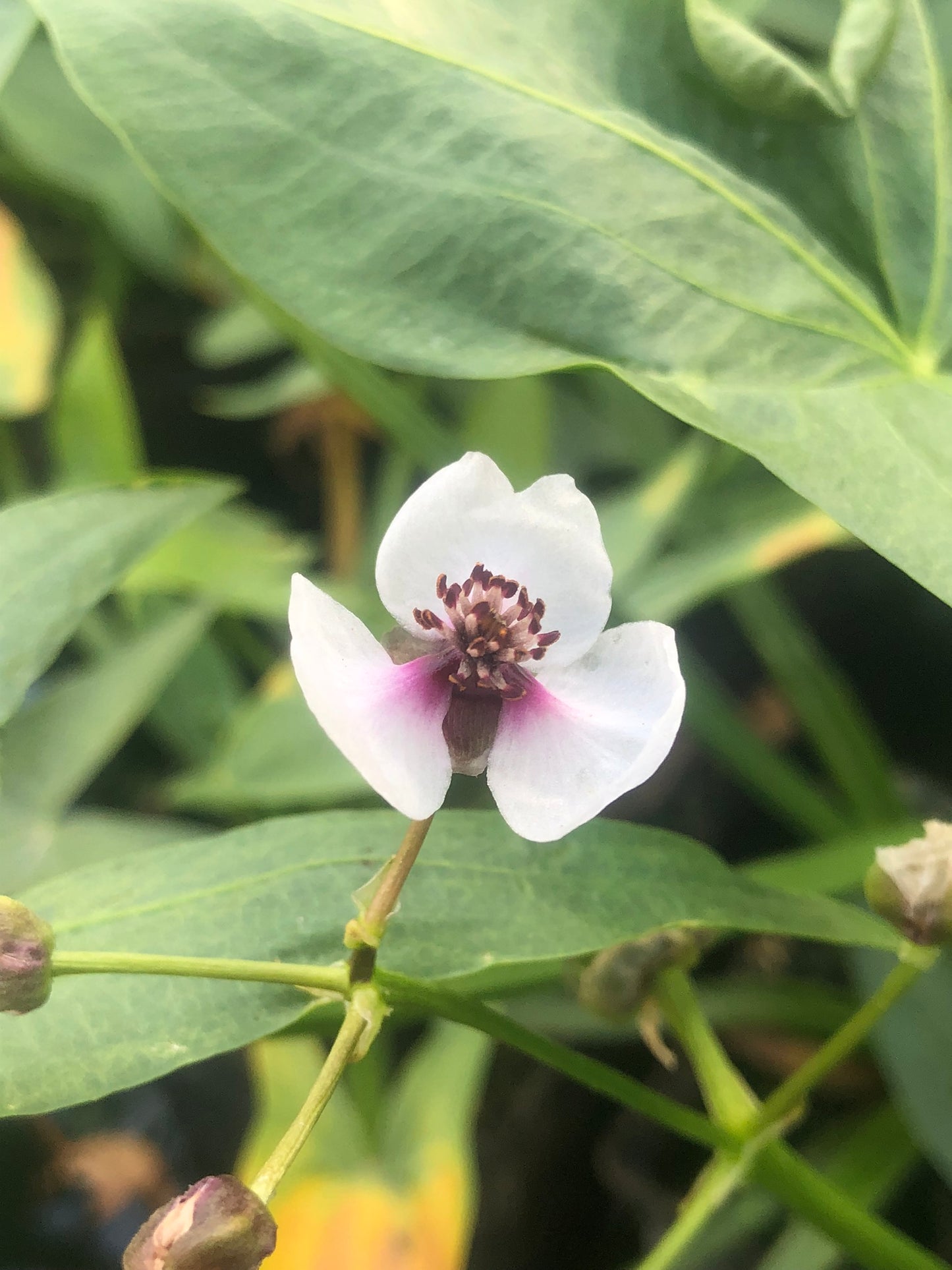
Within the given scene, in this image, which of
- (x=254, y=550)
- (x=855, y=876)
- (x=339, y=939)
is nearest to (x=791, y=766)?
(x=855, y=876)

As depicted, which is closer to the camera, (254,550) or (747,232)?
(747,232)

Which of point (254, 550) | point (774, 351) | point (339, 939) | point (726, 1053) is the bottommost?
point (726, 1053)

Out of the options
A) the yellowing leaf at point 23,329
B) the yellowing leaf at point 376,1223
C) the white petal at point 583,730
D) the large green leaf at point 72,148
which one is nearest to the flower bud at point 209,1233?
the white petal at point 583,730

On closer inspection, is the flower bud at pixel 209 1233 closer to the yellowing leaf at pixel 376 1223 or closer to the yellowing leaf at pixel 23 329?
the yellowing leaf at pixel 376 1223

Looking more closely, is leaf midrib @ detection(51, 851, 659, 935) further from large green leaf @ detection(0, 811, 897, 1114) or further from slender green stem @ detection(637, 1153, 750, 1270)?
slender green stem @ detection(637, 1153, 750, 1270)

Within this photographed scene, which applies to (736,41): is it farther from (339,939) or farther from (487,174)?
(339,939)

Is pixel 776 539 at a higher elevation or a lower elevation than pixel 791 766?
higher

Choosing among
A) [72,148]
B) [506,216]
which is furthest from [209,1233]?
[72,148]
